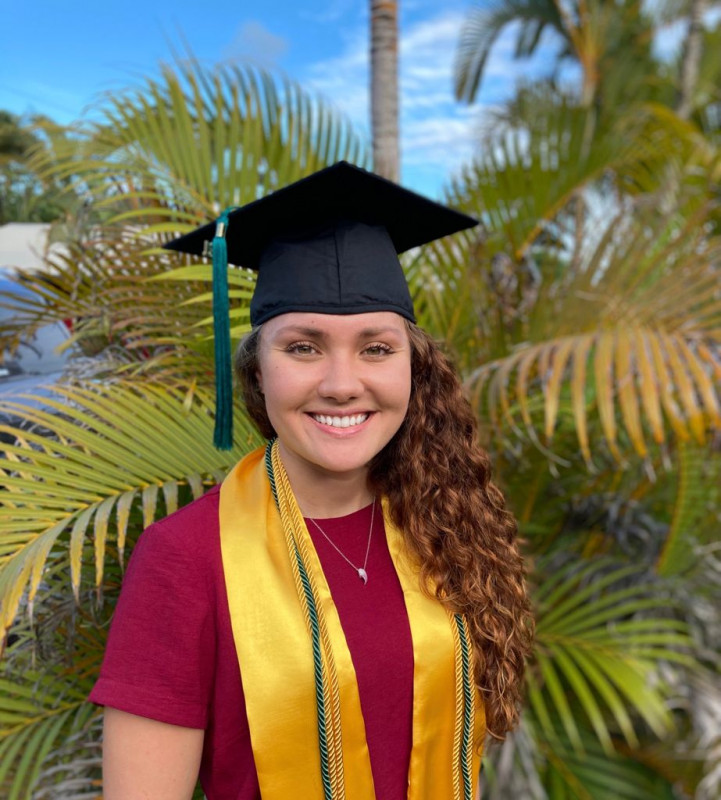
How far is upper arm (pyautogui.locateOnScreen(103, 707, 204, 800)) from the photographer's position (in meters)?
0.97

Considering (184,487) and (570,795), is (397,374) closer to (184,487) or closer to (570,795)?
(184,487)

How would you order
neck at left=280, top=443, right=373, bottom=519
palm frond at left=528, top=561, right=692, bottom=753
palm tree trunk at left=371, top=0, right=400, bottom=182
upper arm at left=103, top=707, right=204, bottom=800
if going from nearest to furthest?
upper arm at left=103, top=707, right=204, bottom=800 < neck at left=280, top=443, right=373, bottom=519 < palm frond at left=528, top=561, right=692, bottom=753 < palm tree trunk at left=371, top=0, right=400, bottom=182

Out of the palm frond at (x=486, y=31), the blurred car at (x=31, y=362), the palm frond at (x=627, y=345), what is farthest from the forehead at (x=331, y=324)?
the palm frond at (x=486, y=31)

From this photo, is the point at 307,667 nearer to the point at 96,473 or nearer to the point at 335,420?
the point at 335,420

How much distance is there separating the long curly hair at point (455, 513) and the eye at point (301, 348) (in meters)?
0.11

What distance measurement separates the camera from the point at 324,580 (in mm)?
1128

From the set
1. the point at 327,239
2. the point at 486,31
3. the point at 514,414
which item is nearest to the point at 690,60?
the point at 486,31

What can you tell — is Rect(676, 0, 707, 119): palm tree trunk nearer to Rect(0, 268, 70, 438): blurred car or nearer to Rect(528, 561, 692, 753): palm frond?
Rect(528, 561, 692, 753): palm frond

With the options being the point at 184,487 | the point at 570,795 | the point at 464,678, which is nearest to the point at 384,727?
the point at 464,678

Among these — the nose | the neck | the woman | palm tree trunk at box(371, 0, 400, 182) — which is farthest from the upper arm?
palm tree trunk at box(371, 0, 400, 182)

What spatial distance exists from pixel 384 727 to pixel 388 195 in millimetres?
954

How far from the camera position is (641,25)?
10.4 m

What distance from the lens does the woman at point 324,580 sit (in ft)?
3.30

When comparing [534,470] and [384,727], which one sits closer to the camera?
[384,727]
